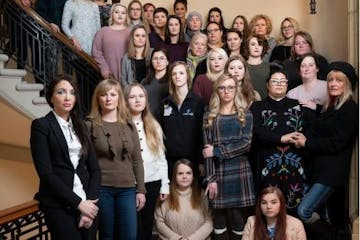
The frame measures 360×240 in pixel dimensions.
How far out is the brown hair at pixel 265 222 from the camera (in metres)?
3.83

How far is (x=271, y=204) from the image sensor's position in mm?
3855

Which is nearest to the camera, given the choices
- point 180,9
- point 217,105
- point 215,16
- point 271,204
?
point 271,204

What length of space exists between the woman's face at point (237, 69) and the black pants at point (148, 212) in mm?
969

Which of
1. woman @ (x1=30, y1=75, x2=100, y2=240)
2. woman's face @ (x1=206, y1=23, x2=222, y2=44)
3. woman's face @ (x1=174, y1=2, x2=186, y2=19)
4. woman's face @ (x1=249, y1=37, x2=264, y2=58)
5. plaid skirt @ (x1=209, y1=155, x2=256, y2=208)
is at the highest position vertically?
woman's face @ (x1=174, y1=2, x2=186, y2=19)

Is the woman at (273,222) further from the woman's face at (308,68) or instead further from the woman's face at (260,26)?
the woman's face at (260,26)

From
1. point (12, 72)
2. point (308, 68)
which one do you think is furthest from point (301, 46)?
point (12, 72)

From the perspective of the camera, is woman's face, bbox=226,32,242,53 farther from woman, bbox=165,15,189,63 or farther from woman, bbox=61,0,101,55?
woman, bbox=61,0,101,55

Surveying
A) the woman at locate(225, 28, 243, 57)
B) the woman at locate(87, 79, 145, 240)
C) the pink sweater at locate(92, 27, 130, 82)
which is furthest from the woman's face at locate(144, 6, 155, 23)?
the woman at locate(87, 79, 145, 240)

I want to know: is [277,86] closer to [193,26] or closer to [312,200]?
[312,200]

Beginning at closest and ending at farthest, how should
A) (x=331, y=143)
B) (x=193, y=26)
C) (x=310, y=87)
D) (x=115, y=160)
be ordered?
(x=115, y=160)
(x=331, y=143)
(x=310, y=87)
(x=193, y=26)

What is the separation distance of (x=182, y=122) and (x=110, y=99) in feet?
2.56

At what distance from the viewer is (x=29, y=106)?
5.20 metres

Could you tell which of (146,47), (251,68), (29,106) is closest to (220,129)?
(251,68)

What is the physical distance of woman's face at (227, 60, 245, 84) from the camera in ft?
14.0
